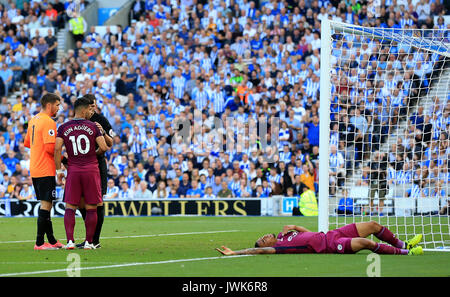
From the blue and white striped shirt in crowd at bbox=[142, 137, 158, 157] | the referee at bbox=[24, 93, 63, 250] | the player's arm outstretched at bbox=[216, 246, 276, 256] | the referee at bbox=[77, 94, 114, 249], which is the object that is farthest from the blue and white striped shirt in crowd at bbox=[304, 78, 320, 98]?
the player's arm outstretched at bbox=[216, 246, 276, 256]

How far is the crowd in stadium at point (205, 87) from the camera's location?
2383 cm

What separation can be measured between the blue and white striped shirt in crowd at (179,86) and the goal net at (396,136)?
25.5 feet

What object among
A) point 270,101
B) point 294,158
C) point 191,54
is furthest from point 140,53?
point 294,158

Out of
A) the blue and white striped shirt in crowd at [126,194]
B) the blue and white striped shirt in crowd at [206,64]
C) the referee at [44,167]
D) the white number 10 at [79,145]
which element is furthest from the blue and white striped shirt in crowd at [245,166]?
the white number 10 at [79,145]

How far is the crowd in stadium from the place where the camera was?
23828mm

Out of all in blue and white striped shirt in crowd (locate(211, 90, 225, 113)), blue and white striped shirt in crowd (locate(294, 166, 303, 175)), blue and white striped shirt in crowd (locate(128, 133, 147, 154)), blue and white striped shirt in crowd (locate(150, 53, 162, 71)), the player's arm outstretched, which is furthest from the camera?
blue and white striped shirt in crowd (locate(150, 53, 162, 71))

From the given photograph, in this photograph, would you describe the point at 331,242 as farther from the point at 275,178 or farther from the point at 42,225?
the point at 275,178

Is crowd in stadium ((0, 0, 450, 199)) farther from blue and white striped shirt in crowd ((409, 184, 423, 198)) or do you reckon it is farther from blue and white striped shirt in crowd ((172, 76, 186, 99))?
blue and white striped shirt in crowd ((409, 184, 423, 198))

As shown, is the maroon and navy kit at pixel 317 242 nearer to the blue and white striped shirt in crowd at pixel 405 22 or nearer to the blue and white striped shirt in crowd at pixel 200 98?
the blue and white striped shirt in crowd at pixel 200 98

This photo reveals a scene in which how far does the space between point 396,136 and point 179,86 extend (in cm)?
1137

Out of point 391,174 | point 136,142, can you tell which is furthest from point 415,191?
point 136,142

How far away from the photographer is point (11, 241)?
13.4 meters

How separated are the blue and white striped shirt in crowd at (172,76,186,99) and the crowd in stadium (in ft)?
0.12

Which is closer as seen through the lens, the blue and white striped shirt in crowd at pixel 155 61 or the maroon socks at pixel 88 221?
the maroon socks at pixel 88 221
